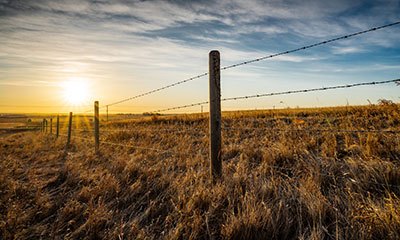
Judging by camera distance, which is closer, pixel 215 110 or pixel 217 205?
pixel 217 205

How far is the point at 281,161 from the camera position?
15.9ft

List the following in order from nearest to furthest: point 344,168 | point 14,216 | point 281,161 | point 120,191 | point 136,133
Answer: point 14,216, point 120,191, point 344,168, point 281,161, point 136,133

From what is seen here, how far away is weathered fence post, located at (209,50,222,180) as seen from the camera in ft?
11.8

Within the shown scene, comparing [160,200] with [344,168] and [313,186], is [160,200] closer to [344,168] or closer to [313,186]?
[313,186]

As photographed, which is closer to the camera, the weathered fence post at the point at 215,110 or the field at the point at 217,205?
the field at the point at 217,205

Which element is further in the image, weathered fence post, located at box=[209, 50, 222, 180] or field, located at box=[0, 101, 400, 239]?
weathered fence post, located at box=[209, 50, 222, 180]

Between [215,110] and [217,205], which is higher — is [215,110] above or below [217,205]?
above

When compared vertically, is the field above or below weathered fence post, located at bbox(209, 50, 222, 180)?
below

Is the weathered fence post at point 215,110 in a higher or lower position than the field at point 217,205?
higher

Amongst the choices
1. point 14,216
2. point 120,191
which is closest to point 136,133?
point 120,191

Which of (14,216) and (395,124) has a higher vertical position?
(395,124)

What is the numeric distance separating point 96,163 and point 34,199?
2.66 metres

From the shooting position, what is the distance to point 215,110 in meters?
3.59

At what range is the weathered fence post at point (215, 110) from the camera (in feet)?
11.8
